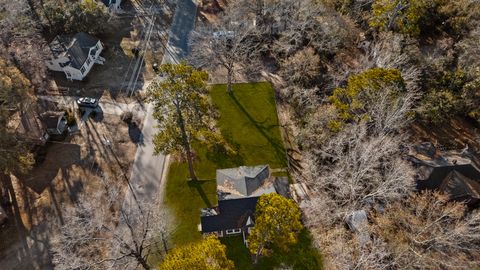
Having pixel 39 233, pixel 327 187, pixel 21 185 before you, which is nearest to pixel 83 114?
pixel 21 185

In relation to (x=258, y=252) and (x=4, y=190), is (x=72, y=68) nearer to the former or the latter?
(x=4, y=190)

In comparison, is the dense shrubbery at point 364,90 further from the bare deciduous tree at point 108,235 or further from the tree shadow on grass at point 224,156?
the bare deciduous tree at point 108,235

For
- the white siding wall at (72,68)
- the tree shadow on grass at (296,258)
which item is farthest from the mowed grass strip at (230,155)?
the white siding wall at (72,68)

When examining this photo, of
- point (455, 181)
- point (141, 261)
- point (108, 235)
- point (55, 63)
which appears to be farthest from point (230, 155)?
point (55, 63)

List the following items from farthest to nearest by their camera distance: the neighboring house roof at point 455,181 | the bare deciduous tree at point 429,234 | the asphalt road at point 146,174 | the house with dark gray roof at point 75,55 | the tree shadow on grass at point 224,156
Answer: the house with dark gray roof at point 75,55 → the tree shadow on grass at point 224,156 → the asphalt road at point 146,174 → the neighboring house roof at point 455,181 → the bare deciduous tree at point 429,234

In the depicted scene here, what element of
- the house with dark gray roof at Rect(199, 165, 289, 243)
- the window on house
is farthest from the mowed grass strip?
the window on house

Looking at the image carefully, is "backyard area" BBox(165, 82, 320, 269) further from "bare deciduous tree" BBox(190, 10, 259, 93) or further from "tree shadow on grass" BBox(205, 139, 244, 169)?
"bare deciduous tree" BBox(190, 10, 259, 93)
